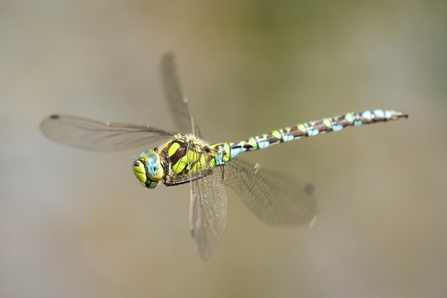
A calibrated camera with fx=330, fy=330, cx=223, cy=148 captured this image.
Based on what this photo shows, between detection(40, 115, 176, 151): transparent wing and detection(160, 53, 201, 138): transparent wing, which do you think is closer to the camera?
detection(40, 115, 176, 151): transparent wing

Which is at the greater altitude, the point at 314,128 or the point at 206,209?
the point at 314,128

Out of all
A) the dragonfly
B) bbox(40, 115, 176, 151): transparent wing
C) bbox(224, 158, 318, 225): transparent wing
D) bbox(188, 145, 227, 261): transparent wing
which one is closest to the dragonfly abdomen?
the dragonfly

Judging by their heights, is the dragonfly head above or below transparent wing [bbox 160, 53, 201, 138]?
below

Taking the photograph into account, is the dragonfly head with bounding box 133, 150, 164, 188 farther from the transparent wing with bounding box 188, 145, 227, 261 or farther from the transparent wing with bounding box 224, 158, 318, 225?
the transparent wing with bounding box 224, 158, 318, 225

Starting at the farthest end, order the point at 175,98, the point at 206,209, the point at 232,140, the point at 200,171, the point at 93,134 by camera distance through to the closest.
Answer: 1. the point at 232,140
2. the point at 175,98
3. the point at 93,134
4. the point at 200,171
5. the point at 206,209

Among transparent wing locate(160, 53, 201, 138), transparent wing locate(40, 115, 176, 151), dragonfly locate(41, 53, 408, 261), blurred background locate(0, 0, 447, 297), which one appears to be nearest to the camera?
dragonfly locate(41, 53, 408, 261)

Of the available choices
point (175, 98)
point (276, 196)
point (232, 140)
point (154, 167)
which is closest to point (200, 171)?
point (154, 167)

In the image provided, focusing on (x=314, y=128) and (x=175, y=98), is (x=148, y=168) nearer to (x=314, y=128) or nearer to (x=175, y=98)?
(x=175, y=98)

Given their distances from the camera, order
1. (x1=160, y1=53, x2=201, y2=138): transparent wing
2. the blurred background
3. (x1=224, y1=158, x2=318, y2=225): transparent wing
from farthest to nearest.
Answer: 1. the blurred background
2. (x1=160, y1=53, x2=201, y2=138): transparent wing
3. (x1=224, y1=158, x2=318, y2=225): transparent wing
